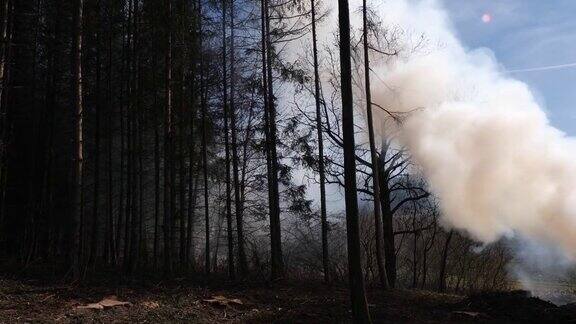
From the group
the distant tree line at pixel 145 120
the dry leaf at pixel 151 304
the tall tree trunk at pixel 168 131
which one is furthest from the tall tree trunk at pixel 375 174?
the dry leaf at pixel 151 304

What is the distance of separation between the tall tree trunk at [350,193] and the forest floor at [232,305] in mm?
1546

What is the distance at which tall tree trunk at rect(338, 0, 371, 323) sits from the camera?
9305 millimetres

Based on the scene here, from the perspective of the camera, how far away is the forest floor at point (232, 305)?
30.1ft

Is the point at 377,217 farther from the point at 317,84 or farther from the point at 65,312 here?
the point at 65,312

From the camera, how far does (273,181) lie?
16797 millimetres

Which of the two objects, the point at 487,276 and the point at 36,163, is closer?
the point at 36,163

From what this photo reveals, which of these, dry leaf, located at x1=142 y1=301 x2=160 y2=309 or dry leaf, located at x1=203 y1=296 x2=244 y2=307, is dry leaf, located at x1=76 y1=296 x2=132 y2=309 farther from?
dry leaf, located at x1=203 y1=296 x2=244 y2=307

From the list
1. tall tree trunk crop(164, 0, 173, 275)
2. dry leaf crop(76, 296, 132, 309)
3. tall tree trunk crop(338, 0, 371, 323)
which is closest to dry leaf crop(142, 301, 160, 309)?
dry leaf crop(76, 296, 132, 309)

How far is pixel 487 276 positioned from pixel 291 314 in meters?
33.4

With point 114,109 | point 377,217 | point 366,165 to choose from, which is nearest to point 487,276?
point 366,165

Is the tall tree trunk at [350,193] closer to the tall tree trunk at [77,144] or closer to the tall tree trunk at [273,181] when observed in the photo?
the tall tree trunk at [77,144]

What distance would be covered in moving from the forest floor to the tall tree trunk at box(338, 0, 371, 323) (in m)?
1.55

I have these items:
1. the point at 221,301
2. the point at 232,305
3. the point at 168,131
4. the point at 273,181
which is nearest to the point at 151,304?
the point at 221,301

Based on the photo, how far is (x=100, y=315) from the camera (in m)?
8.98
